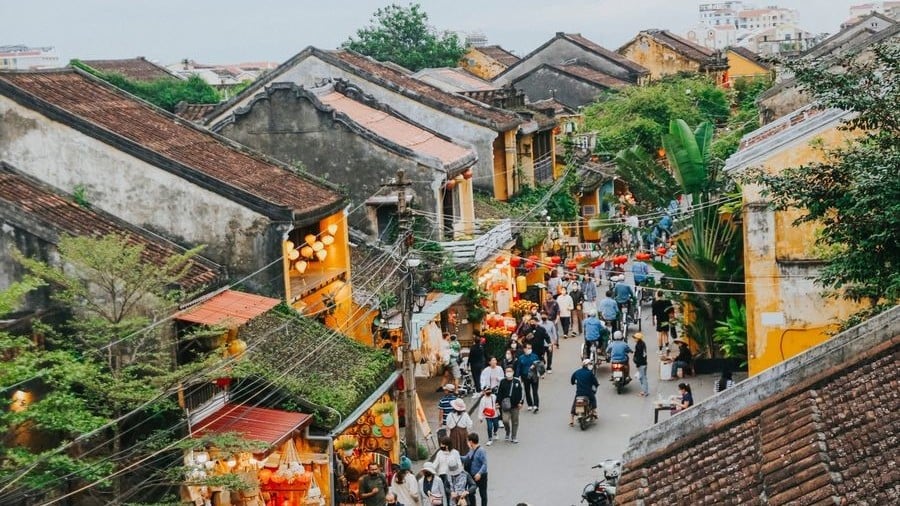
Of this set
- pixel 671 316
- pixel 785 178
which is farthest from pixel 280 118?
pixel 785 178

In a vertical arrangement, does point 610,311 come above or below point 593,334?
above

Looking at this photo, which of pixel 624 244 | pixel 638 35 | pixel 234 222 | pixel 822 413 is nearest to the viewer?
pixel 822 413

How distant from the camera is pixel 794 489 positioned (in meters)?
10.8

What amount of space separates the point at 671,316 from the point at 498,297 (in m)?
5.09

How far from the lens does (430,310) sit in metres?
30.9

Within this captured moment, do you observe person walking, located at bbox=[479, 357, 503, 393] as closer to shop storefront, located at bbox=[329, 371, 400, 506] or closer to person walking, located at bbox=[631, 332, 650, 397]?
shop storefront, located at bbox=[329, 371, 400, 506]

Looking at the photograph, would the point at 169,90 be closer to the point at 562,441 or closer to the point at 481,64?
the point at 481,64

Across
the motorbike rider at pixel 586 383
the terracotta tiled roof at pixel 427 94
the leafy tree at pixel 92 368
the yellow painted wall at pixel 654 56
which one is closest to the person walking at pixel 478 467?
Result: the motorbike rider at pixel 586 383

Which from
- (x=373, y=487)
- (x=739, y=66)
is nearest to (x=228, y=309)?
(x=373, y=487)

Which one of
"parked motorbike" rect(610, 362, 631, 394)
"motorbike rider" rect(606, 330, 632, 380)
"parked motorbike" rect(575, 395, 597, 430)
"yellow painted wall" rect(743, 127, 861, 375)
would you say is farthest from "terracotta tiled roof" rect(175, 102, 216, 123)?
"yellow painted wall" rect(743, 127, 861, 375)

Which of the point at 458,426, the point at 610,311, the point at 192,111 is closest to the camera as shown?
the point at 458,426

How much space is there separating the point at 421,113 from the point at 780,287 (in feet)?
55.9

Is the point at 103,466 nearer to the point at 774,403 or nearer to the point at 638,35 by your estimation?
the point at 774,403

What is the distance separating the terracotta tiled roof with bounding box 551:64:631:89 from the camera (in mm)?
64000
